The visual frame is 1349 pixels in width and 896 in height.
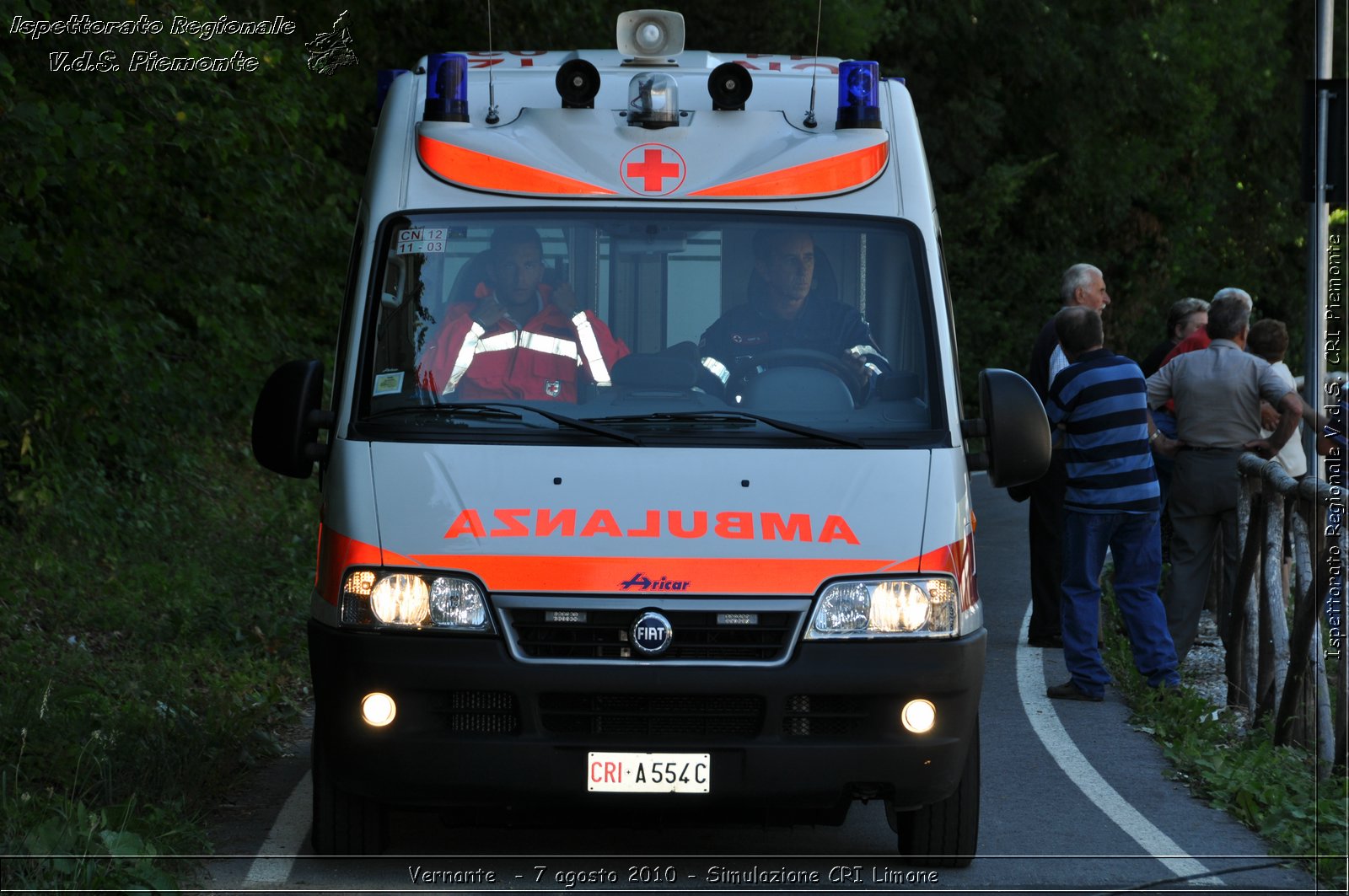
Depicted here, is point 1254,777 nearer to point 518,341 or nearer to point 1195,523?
point 1195,523

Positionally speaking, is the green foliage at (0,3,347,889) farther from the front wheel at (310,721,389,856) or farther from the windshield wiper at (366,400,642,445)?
the windshield wiper at (366,400,642,445)

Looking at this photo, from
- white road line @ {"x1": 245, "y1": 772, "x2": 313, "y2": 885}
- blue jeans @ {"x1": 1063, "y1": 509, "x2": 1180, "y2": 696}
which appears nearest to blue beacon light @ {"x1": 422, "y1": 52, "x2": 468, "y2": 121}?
white road line @ {"x1": 245, "y1": 772, "x2": 313, "y2": 885}

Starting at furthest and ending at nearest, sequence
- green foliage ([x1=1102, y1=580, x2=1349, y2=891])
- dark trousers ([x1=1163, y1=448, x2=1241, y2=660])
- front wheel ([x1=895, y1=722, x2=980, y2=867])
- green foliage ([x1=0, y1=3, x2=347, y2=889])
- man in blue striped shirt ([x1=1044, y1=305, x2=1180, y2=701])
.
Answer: dark trousers ([x1=1163, y1=448, x2=1241, y2=660]), man in blue striped shirt ([x1=1044, y1=305, x2=1180, y2=701]), green foliage ([x1=0, y1=3, x2=347, y2=889]), green foliage ([x1=1102, y1=580, x2=1349, y2=891]), front wheel ([x1=895, y1=722, x2=980, y2=867])

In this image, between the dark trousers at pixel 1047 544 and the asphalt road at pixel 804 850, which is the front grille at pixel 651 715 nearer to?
A: the asphalt road at pixel 804 850

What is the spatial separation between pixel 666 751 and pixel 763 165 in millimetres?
2085

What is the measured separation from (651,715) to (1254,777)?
3.10m

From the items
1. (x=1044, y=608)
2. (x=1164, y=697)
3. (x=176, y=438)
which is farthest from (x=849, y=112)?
(x=176, y=438)

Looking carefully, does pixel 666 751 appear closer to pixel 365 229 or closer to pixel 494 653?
pixel 494 653

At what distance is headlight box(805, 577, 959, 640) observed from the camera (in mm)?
5645

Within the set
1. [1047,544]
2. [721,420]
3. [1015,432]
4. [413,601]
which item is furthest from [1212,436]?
[413,601]

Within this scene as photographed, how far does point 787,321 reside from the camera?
20.7 feet

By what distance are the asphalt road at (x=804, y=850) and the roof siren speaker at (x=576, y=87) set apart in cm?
246

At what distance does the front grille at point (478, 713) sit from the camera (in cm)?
565

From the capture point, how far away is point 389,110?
6.81 meters
